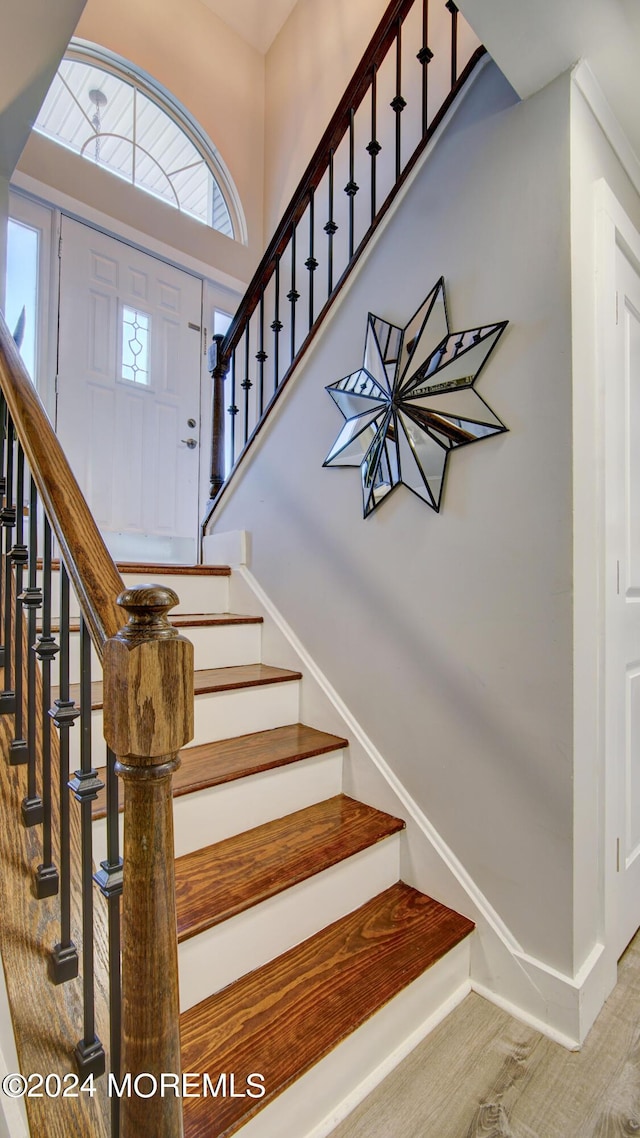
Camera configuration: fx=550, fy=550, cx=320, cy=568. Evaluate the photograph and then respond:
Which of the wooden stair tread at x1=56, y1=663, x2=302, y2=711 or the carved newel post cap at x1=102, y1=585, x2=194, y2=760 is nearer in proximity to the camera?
the carved newel post cap at x1=102, y1=585, x2=194, y2=760

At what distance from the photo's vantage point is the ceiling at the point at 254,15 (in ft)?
12.4

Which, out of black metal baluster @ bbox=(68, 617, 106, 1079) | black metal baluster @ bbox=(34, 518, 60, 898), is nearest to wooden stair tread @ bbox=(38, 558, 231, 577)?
black metal baluster @ bbox=(34, 518, 60, 898)

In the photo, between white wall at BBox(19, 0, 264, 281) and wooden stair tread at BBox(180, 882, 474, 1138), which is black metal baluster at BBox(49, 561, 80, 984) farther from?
white wall at BBox(19, 0, 264, 281)

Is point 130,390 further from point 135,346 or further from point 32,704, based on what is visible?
point 32,704

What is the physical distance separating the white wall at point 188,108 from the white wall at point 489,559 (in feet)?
7.53

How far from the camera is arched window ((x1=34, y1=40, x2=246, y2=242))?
3.19m

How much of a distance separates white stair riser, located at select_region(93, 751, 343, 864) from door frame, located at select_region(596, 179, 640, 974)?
791mm

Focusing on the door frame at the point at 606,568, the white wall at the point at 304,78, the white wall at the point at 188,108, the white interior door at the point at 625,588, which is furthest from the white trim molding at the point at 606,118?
the white wall at the point at 188,108

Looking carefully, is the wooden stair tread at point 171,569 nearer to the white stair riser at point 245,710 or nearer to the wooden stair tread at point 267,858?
the white stair riser at point 245,710

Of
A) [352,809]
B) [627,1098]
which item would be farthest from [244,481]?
[627,1098]

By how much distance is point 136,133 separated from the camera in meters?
3.48

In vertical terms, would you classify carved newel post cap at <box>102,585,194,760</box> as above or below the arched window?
below

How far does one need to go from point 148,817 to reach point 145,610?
0.24m

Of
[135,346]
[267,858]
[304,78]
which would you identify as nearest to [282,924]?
[267,858]
